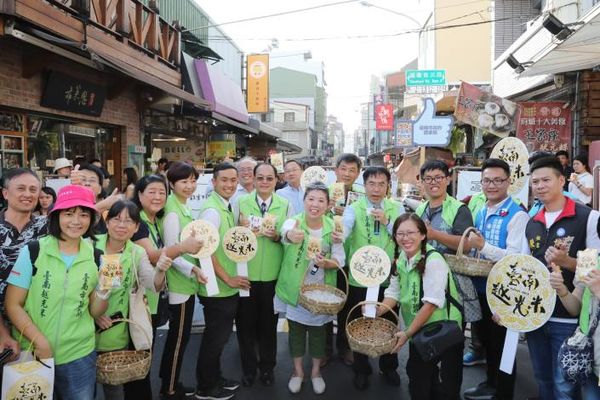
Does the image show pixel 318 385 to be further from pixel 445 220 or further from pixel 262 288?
pixel 445 220

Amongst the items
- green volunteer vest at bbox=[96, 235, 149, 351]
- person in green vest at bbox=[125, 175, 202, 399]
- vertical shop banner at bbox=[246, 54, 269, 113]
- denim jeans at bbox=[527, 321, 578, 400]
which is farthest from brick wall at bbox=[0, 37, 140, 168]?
vertical shop banner at bbox=[246, 54, 269, 113]

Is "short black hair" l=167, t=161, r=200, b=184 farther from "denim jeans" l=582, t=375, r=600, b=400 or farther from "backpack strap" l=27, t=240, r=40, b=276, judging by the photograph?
"denim jeans" l=582, t=375, r=600, b=400

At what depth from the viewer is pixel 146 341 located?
2973 mm

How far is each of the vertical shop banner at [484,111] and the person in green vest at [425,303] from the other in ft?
18.5

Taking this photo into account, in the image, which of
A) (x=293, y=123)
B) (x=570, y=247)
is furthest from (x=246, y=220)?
(x=293, y=123)

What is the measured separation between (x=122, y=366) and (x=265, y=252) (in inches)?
62.9

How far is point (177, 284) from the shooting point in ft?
11.5

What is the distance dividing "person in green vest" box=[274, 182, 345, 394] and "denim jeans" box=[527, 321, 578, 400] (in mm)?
1631

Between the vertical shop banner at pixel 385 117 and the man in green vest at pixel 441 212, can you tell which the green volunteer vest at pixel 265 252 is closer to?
the man in green vest at pixel 441 212

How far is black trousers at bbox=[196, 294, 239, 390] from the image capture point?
3.73 metres

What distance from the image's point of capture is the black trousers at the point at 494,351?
354 cm

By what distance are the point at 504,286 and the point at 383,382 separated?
68.6 inches

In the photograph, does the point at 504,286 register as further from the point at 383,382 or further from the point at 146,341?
the point at 146,341

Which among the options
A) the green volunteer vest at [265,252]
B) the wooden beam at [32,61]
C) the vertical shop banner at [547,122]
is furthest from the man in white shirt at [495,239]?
the wooden beam at [32,61]
